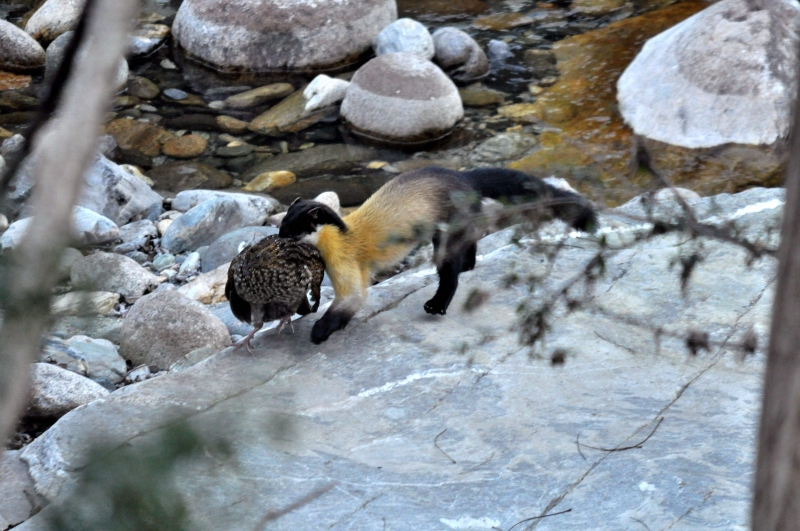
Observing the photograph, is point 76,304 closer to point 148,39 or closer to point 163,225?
point 163,225

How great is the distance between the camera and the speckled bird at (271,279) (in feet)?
14.9

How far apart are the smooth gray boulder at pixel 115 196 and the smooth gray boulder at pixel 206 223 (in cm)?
63

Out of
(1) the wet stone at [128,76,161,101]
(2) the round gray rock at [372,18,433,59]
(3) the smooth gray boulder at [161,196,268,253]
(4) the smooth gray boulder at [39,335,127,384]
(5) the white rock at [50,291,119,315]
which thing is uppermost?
(5) the white rock at [50,291,119,315]

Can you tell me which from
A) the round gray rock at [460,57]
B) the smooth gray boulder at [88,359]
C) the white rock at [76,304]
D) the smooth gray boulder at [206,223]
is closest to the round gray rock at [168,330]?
the smooth gray boulder at [88,359]

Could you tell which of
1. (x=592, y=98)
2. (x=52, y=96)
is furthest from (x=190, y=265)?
(x=52, y=96)

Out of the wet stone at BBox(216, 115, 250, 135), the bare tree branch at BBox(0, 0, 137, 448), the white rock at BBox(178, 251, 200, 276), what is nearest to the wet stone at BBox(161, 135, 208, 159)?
the wet stone at BBox(216, 115, 250, 135)

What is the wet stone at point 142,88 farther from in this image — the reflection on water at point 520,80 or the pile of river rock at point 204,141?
the reflection on water at point 520,80

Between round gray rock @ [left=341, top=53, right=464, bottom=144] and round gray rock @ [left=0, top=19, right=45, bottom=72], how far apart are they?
15.3 ft

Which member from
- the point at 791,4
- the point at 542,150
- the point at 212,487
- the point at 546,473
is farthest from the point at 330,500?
the point at 791,4

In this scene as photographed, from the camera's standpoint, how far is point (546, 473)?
12.0 ft

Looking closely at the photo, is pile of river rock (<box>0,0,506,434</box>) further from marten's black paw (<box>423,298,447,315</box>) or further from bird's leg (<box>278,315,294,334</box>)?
marten's black paw (<box>423,298,447,315</box>)

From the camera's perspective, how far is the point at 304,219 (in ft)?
15.8

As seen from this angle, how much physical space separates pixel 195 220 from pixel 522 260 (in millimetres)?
3884

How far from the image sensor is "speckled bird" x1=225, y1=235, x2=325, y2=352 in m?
4.54
